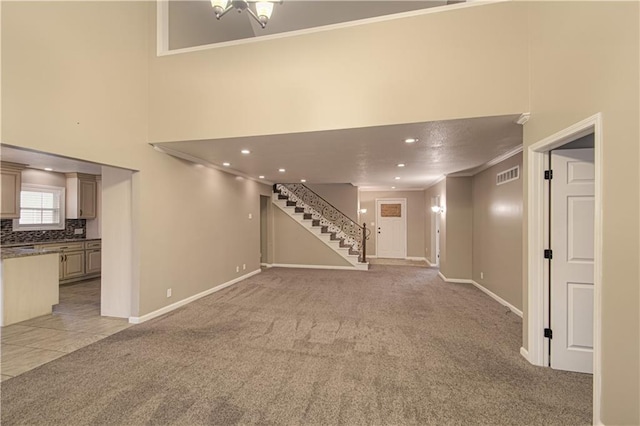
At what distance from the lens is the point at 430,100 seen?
129 inches

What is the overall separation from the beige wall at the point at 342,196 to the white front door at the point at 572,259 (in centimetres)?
698

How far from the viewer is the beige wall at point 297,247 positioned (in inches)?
348

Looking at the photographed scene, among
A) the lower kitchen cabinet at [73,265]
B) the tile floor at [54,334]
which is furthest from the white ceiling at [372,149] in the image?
the lower kitchen cabinet at [73,265]

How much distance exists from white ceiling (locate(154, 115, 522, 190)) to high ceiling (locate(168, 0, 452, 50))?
8.72 feet

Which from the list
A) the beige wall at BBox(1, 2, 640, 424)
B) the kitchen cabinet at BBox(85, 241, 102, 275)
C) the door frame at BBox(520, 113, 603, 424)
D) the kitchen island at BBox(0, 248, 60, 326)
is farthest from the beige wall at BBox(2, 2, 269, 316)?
the door frame at BBox(520, 113, 603, 424)

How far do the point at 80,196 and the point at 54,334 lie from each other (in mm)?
4651

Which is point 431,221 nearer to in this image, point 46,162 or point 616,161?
point 616,161

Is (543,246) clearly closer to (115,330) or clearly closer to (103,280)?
(115,330)

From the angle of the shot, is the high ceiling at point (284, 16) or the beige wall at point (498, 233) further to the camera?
the high ceiling at point (284, 16)

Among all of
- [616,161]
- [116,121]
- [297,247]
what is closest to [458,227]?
[297,247]

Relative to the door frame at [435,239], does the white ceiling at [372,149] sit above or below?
above

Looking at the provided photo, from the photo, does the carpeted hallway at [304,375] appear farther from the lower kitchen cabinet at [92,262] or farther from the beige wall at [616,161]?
the lower kitchen cabinet at [92,262]

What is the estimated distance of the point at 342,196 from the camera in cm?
994

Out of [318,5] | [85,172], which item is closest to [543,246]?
[318,5]
